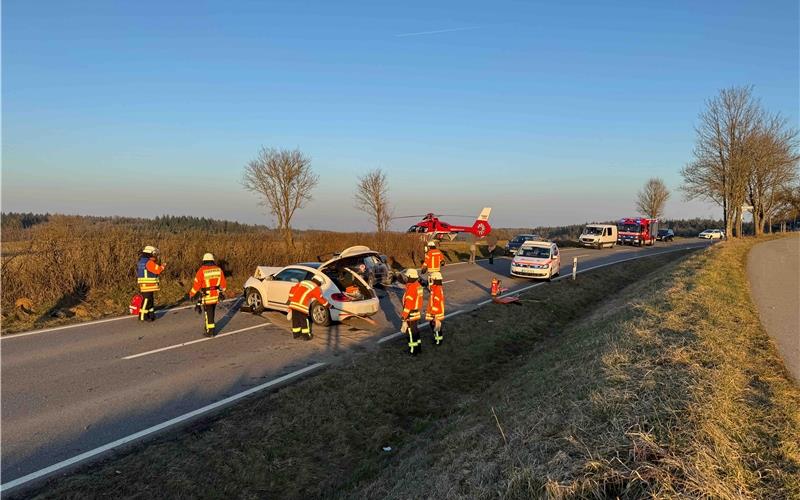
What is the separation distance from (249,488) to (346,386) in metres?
2.92

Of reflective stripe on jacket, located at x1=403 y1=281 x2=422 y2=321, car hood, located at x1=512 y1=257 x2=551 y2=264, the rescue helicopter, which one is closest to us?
reflective stripe on jacket, located at x1=403 y1=281 x2=422 y2=321

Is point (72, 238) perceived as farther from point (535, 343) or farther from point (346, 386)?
point (535, 343)

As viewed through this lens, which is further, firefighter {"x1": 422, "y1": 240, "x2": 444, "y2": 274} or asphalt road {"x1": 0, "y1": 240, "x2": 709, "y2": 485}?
firefighter {"x1": 422, "y1": 240, "x2": 444, "y2": 274}

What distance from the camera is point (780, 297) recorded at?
13.3 m

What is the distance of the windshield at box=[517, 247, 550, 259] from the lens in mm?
21530

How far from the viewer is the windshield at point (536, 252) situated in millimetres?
21530

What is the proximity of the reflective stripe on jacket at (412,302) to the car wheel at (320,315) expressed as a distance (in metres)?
2.85

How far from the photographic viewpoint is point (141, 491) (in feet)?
15.4

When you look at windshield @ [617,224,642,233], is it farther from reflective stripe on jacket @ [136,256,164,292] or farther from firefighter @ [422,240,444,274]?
reflective stripe on jacket @ [136,256,164,292]

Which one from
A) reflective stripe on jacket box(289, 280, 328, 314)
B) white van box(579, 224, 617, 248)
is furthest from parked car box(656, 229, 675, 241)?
reflective stripe on jacket box(289, 280, 328, 314)

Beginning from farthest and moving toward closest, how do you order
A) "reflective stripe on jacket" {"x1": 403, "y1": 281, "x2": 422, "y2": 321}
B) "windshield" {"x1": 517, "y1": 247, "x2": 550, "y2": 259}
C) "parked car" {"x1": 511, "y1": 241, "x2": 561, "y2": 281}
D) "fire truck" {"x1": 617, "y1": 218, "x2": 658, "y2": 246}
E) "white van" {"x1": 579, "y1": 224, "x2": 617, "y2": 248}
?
"fire truck" {"x1": 617, "y1": 218, "x2": 658, "y2": 246} < "white van" {"x1": 579, "y1": 224, "x2": 617, "y2": 248} < "windshield" {"x1": 517, "y1": 247, "x2": 550, "y2": 259} < "parked car" {"x1": 511, "y1": 241, "x2": 561, "y2": 281} < "reflective stripe on jacket" {"x1": 403, "y1": 281, "x2": 422, "y2": 321}

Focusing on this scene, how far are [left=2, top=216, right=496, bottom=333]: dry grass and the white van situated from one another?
3280 centimetres

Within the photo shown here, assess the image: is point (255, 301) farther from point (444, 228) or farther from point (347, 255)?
point (444, 228)

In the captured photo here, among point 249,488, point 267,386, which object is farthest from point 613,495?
point 267,386
